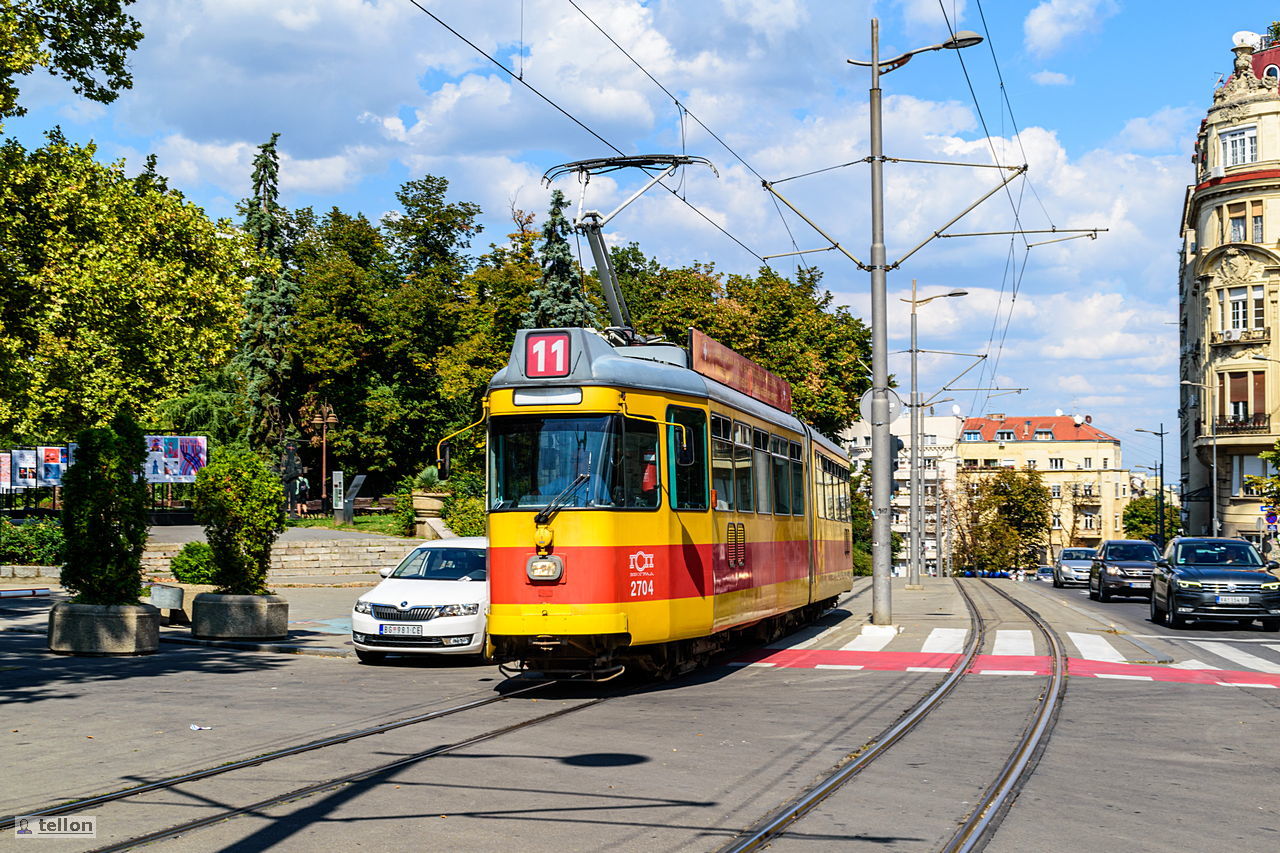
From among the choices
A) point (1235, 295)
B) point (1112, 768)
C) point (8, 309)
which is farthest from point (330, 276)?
point (1112, 768)

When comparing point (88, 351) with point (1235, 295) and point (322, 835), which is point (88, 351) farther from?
point (1235, 295)

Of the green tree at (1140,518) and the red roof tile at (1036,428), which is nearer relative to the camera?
the green tree at (1140,518)

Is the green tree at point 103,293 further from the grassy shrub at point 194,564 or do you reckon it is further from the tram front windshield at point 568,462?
the tram front windshield at point 568,462

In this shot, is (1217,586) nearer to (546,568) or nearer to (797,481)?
(797,481)

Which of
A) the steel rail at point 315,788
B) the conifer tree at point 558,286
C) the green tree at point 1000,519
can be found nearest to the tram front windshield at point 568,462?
the steel rail at point 315,788

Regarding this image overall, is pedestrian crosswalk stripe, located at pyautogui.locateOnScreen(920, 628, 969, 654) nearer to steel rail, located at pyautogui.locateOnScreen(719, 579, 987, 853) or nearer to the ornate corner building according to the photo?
steel rail, located at pyautogui.locateOnScreen(719, 579, 987, 853)

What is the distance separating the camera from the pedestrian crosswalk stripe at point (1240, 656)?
53.1 feet

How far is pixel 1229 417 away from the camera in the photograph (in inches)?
2544

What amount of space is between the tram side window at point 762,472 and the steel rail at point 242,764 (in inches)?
193

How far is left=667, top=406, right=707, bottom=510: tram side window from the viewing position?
43.3 ft

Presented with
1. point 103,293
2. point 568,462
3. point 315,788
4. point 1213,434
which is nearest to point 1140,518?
point 1213,434

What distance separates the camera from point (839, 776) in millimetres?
8438

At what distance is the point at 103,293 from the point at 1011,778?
32.7 m

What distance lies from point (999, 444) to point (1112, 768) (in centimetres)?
13929
